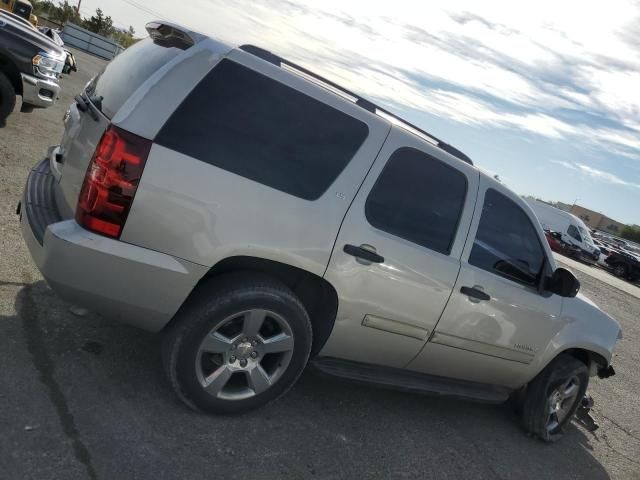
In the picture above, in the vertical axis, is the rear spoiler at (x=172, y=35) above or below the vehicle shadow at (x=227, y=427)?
above

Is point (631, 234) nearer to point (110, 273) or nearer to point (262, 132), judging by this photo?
point (262, 132)

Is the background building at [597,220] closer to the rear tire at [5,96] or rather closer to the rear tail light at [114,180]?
the rear tire at [5,96]

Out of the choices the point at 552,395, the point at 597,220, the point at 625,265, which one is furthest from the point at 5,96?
the point at 597,220

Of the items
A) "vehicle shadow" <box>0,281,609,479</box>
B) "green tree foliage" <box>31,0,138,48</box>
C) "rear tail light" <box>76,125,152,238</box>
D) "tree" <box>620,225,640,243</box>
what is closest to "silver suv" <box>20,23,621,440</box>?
"rear tail light" <box>76,125,152,238</box>

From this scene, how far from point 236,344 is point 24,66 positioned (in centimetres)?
649

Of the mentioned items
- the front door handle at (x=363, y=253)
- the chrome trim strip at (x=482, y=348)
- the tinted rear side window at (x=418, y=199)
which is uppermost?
the tinted rear side window at (x=418, y=199)

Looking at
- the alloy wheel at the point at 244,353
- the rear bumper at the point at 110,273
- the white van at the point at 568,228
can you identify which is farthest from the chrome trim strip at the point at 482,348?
the white van at the point at 568,228

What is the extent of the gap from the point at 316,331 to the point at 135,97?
5.69 ft

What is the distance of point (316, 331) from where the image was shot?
3543mm

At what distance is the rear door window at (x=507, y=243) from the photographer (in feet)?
13.0

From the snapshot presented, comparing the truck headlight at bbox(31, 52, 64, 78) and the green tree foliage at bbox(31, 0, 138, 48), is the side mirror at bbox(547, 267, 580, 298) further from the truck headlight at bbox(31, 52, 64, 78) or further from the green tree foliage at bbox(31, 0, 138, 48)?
the green tree foliage at bbox(31, 0, 138, 48)

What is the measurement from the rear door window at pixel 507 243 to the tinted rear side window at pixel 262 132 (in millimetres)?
1240

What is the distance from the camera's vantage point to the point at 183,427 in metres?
3.13

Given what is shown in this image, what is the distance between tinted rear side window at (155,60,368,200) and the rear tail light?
0.47 feet
